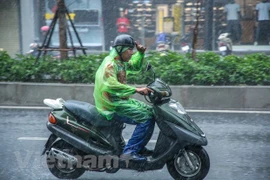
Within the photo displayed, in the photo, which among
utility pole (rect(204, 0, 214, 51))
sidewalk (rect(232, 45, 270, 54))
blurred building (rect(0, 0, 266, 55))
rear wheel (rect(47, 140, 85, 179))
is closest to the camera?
rear wheel (rect(47, 140, 85, 179))

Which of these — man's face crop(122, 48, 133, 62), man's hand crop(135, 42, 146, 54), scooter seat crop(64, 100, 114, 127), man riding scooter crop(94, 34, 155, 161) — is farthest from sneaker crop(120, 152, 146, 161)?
man's hand crop(135, 42, 146, 54)

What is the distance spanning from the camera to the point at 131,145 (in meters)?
5.89

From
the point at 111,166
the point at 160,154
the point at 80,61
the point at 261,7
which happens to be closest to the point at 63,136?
the point at 111,166

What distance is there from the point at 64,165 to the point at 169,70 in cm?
521

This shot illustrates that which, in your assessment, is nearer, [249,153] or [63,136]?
[63,136]

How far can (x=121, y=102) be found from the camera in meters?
5.83

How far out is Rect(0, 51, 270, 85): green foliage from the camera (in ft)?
35.3

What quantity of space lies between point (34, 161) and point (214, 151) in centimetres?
235

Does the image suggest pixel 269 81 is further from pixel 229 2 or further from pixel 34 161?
pixel 229 2

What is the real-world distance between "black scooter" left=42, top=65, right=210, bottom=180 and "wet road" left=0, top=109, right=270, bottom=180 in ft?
1.56

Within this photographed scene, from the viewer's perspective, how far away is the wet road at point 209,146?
6.49m

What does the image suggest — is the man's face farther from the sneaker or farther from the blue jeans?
the sneaker

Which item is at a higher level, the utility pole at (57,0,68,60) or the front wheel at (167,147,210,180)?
the utility pole at (57,0,68,60)

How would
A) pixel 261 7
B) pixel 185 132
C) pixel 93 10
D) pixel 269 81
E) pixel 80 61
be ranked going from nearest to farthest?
1. pixel 185 132
2. pixel 269 81
3. pixel 80 61
4. pixel 261 7
5. pixel 93 10
